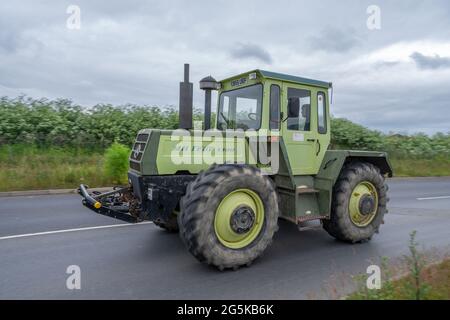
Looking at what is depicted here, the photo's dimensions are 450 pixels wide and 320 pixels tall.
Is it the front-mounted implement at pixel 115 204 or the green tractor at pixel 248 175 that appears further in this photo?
the front-mounted implement at pixel 115 204

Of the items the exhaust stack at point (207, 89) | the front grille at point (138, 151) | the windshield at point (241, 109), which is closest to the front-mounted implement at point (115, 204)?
the front grille at point (138, 151)

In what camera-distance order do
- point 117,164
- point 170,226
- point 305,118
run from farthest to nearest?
point 117,164 → point 170,226 → point 305,118

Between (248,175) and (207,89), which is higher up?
(207,89)

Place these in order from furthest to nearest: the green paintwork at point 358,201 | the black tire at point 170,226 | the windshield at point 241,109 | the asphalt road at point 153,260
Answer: the black tire at point 170,226 → the green paintwork at point 358,201 → the windshield at point 241,109 → the asphalt road at point 153,260

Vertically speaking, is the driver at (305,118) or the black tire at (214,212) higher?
the driver at (305,118)

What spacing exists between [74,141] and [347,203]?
1338 centimetres

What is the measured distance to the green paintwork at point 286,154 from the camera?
5.23 m

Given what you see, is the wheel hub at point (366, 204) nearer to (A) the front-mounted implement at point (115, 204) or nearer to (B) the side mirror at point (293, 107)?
(B) the side mirror at point (293, 107)

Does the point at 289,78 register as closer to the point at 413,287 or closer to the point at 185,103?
the point at 185,103

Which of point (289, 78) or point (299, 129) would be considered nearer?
point (289, 78)

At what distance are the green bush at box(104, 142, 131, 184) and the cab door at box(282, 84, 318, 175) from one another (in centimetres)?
791

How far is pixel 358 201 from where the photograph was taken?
20.8 feet

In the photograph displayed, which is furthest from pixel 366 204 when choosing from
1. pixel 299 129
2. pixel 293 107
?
pixel 293 107
